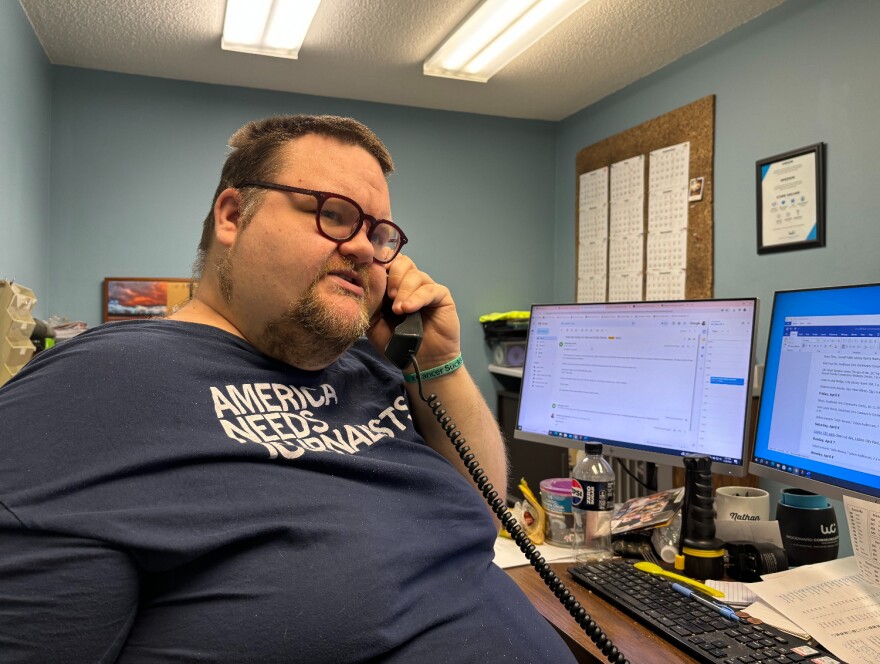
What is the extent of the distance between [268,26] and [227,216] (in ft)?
7.68

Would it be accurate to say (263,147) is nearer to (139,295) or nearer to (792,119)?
(792,119)

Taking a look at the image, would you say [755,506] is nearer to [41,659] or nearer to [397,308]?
[397,308]

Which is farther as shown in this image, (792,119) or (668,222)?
(668,222)

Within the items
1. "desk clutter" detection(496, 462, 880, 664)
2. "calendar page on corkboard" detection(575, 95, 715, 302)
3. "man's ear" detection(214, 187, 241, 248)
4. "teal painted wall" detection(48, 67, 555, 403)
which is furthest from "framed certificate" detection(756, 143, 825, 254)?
"man's ear" detection(214, 187, 241, 248)

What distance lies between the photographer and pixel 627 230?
12.4 ft

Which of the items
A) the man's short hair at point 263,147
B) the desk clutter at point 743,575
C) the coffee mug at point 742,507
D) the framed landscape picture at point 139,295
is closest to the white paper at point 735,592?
the desk clutter at point 743,575

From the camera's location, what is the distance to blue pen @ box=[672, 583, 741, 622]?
0.97 m

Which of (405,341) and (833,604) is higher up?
(405,341)

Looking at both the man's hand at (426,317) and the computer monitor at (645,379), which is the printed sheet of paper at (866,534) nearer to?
the computer monitor at (645,379)

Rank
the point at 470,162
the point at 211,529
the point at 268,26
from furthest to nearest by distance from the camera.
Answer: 1. the point at 470,162
2. the point at 268,26
3. the point at 211,529

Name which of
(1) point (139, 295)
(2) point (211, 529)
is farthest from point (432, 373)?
(1) point (139, 295)

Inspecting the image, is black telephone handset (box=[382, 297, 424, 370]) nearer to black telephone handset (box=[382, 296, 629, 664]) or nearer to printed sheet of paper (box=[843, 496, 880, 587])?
black telephone handset (box=[382, 296, 629, 664])

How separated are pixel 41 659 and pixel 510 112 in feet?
13.7

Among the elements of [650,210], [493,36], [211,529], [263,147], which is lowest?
[211,529]
